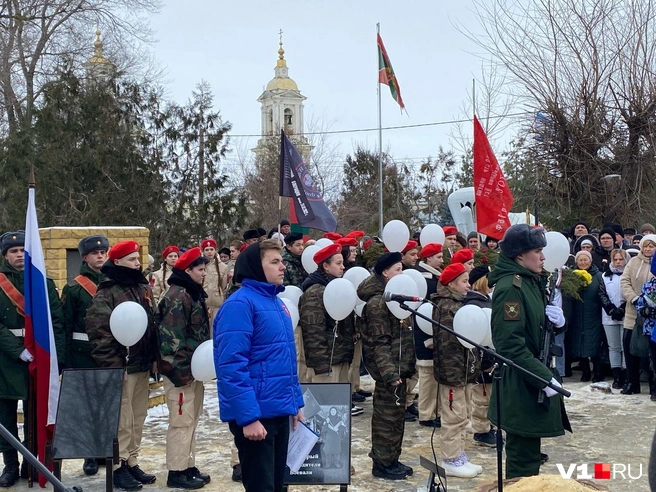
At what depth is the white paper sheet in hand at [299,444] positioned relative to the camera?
4582 millimetres

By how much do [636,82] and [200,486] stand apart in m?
15.9

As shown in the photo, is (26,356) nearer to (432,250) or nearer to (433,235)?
(432,250)

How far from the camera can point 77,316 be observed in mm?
6695

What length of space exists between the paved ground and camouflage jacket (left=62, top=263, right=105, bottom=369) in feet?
3.34

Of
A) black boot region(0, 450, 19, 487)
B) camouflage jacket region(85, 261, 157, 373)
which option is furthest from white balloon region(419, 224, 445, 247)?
black boot region(0, 450, 19, 487)

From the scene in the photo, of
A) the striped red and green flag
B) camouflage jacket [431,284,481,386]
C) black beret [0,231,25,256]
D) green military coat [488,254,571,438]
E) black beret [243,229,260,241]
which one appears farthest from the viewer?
the striped red and green flag

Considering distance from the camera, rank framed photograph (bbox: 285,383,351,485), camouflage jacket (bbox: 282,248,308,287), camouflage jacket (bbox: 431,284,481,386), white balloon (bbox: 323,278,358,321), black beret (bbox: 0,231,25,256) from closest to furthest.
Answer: framed photograph (bbox: 285,383,351,485), black beret (bbox: 0,231,25,256), camouflage jacket (bbox: 431,284,481,386), white balloon (bbox: 323,278,358,321), camouflage jacket (bbox: 282,248,308,287)

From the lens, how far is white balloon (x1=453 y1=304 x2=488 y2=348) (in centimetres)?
615

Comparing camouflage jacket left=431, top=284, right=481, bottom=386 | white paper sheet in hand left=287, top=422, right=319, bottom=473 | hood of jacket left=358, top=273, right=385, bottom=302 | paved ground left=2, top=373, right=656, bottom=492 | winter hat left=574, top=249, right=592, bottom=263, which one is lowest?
paved ground left=2, top=373, right=656, bottom=492

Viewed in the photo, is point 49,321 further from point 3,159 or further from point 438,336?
point 3,159

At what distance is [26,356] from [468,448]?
424 centimetres

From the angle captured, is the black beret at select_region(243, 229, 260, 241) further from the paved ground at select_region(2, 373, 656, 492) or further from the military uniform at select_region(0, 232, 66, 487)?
the military uniform at select_region(0, 232, 66, 487)

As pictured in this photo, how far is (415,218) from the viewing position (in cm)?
3697

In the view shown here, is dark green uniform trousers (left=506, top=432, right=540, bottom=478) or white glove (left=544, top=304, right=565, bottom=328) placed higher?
white glove (left=544, top=304, right=565, bottom=328)
